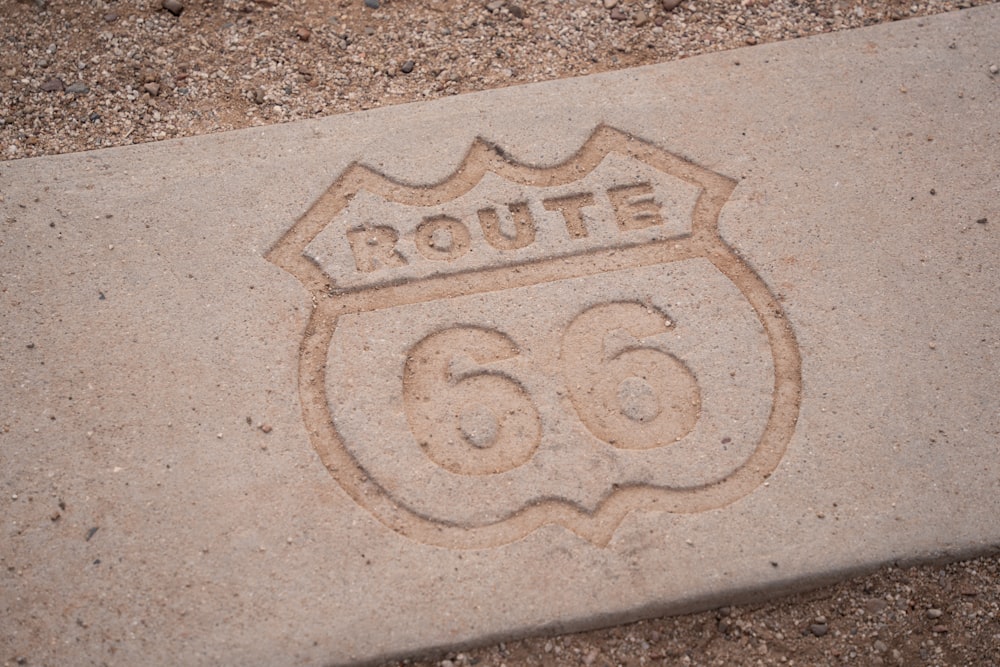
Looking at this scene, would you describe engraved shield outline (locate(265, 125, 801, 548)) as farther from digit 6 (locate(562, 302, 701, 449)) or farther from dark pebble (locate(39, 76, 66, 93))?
dark pebble (locate(39, 76, 66, 93))

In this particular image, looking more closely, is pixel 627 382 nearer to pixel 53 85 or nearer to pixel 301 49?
pixel 301 49

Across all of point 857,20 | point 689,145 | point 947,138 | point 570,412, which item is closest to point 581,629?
point 570,412

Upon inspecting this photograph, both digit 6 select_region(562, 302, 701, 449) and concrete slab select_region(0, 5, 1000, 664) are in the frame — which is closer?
concrete slab select_region(0, 5, 1000, 664)

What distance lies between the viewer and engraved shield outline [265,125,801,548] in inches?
81.4

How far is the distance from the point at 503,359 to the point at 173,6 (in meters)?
1.69

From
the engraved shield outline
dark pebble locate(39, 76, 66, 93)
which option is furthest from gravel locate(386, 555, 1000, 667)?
dark pebble locate(39, 76, 66, 93)

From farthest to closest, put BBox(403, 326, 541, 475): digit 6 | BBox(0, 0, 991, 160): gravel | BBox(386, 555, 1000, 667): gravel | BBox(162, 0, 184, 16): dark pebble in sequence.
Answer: BBox(162, 0, 184, 16): dark pebble, BBox(0, 0, 991, 160): gravel, BBox(403, 326, 541, 475): digit 6, BBox(386, 555, 1000, 667): gravel

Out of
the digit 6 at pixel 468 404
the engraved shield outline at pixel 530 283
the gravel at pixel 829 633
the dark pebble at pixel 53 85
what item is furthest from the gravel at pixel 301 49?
the gravel at pixel 829 633

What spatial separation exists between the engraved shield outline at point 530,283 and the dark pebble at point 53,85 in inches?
38.8

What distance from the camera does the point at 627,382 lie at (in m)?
2.23

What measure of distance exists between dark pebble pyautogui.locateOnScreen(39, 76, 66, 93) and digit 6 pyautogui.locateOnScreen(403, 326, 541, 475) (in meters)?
1.49

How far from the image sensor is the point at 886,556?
2023 mm

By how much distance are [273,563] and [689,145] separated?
1602 millimetres

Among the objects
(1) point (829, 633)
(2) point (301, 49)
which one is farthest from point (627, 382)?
(2) point (301, 49)
